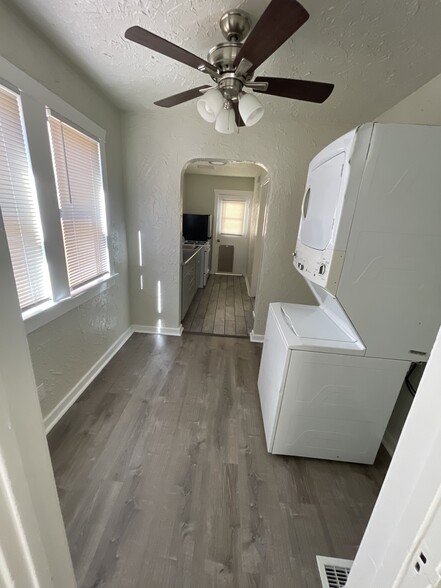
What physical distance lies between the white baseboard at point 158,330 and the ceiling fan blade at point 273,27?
8.46ft

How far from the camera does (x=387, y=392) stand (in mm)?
1400

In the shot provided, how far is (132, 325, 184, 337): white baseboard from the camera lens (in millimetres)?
3090

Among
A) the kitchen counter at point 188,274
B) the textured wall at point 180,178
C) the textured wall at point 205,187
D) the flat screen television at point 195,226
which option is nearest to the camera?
the textured wall at point 180,178

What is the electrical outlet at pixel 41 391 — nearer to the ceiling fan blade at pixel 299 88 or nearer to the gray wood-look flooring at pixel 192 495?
the gray wood-look flooring at pixel 192 495

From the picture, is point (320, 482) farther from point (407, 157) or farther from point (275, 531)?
point (407, 157)

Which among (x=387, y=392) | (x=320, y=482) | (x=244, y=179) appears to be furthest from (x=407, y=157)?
(x=244, y=179)

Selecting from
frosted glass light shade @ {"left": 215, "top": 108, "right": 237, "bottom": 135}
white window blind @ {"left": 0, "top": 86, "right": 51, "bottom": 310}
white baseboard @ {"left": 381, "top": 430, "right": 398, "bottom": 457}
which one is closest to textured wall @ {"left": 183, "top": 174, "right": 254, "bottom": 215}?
frosted glass light shade @ {"left": 215, "top": 108, "right": 237, "bottom": 135}

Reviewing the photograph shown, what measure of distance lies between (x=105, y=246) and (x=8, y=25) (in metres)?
1.44

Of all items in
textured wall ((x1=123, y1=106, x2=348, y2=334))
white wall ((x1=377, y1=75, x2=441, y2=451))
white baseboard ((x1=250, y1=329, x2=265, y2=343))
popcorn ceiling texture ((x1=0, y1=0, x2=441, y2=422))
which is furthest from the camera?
white baseboard ((x1=250, y1=329, x2=265, y2=343))

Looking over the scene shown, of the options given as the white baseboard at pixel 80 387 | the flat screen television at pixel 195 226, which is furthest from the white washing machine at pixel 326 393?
the flat screen television at pixel 195 226

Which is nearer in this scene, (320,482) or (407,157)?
(407,157)

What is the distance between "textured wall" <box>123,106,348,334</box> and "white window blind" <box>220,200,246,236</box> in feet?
11.0

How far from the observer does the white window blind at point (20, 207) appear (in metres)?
1.27

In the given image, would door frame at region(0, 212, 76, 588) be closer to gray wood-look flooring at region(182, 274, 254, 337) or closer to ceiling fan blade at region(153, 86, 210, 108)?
ceiling fan blade at region(153, 86, 210, 108)
